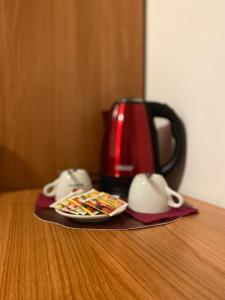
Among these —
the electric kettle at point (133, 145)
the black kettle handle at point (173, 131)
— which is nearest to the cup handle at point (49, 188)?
the electric kettle at point (133, 145)

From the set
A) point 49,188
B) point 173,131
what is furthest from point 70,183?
point 173,131

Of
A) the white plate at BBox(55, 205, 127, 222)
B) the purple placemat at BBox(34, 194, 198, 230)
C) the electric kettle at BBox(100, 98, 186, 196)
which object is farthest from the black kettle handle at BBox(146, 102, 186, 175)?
the white plate at BBox(55, 205, 127, 222)

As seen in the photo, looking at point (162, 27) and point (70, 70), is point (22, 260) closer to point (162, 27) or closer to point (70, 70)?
point (70, 70)

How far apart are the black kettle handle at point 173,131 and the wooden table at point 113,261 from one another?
8.3 inches

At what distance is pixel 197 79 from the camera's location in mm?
839

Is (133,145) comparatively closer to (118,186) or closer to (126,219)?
(118,186)

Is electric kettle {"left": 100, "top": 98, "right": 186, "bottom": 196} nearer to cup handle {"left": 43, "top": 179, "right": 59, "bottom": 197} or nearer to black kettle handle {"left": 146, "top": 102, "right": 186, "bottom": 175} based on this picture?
black kettle handle {"left": 146, "top": 102, "right": 186, "bottom": 175}

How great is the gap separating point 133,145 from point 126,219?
0.78 feet

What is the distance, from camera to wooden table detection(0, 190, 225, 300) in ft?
1.34

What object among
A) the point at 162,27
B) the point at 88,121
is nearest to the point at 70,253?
the point at 88,121

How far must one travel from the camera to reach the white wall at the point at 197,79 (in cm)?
77

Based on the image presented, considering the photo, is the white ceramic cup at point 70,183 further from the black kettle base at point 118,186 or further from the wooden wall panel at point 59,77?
the wooden wall panel at point 59,77

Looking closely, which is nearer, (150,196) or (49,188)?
(150,196)

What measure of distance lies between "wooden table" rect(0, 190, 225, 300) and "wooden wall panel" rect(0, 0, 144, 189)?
328mm
